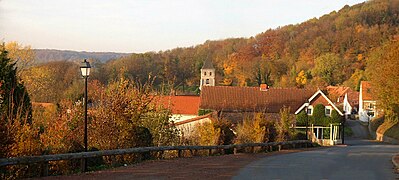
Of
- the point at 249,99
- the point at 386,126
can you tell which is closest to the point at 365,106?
the point at 386,126

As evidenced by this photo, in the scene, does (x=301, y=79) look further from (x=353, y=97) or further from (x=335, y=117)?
(x=335, y=117)

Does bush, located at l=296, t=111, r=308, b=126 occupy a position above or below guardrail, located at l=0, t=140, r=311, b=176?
below

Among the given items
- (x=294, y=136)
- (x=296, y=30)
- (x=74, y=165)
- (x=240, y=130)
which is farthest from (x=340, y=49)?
(x=74, y=165)

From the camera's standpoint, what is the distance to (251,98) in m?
57.1

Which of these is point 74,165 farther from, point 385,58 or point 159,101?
point 385,58

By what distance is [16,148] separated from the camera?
13539 mm

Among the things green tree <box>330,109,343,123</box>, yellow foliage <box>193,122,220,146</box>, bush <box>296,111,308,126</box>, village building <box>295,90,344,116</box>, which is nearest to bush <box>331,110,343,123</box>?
green tree <box>330,109,343,123</box>

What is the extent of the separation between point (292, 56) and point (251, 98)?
2132 inches

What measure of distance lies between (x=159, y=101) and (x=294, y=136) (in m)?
15.5

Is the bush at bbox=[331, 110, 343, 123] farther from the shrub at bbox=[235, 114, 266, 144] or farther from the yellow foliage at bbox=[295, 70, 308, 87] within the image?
the yellow foliage at bbox=[295, 70, 308, 87]

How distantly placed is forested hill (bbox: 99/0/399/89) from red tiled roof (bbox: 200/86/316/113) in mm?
20060

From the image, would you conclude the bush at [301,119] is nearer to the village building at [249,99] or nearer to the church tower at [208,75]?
the village building at [249,99]

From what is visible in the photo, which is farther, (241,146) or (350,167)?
(241,146)

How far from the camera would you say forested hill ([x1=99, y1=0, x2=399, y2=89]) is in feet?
304
